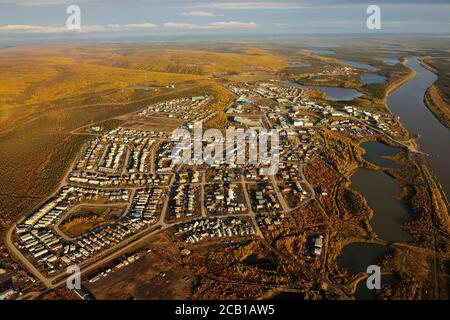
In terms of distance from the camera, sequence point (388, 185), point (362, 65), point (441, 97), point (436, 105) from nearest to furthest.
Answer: point (388, 185) → point (436, 105) → point (441, 97) → point (362, 65)

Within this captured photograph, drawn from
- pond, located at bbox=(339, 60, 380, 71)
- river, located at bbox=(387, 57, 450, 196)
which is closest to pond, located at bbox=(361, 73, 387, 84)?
river, located at bbox=(387, 57, 450, 196)

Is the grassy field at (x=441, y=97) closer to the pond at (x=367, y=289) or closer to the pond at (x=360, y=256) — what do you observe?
the pond at (x=360, y=256)

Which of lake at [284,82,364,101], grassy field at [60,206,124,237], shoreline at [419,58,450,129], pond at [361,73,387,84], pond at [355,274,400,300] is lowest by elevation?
pond at [355,274,400,300]

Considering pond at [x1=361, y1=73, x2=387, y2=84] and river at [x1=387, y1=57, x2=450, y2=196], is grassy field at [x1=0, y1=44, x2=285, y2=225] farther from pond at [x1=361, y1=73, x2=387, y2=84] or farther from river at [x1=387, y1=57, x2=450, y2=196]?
pond at [x1=361, y1=73, x2=387, y2=84]

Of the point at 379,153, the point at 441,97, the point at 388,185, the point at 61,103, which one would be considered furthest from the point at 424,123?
the point at 61,103

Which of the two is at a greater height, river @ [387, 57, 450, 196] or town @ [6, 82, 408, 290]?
river @ [387, 57, 450, 196]

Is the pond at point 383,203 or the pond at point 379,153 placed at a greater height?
the pond at point 379,153

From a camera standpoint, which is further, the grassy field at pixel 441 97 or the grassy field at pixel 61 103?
the grassy field at pixel 441 97

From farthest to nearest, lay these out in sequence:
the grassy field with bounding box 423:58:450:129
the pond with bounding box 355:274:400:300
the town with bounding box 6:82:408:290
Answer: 1. the grassy field with bounding box 423:58:450:129
2. the town with bounding box 6:82:408:290
3. the pond with bounding box 355:274:400:300

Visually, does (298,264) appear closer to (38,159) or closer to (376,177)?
(376,177)

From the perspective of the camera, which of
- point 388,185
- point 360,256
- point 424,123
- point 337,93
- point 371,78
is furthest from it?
point 371,78

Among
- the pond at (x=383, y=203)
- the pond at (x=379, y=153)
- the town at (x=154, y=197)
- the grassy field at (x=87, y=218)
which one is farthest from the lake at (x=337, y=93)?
the grassy field at (x=87, y=218)

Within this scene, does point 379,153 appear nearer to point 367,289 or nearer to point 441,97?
point 367,289

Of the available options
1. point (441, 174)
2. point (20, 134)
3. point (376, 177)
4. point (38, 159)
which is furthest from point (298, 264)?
point (20, 134)
